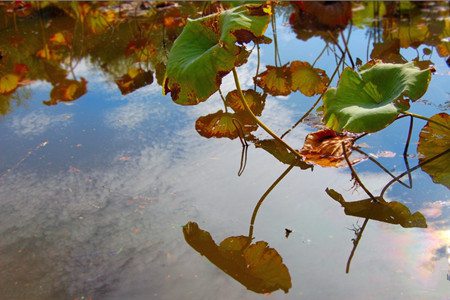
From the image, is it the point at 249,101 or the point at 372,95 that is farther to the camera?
the point at 249,101

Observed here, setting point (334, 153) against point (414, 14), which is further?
point (414, 14)

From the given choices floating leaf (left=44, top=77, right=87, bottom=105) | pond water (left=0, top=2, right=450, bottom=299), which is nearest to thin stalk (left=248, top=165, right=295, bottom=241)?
pond water (left=0, top=2, right=450, bottom=299)

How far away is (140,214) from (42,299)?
42 cm

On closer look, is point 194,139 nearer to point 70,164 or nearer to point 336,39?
point 70,164

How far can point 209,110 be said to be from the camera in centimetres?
239

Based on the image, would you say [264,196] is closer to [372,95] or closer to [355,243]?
[355,243]

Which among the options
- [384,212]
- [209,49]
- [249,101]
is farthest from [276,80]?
[384,212]

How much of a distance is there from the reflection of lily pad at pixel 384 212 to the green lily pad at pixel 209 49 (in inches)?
21.3

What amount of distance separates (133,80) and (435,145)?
5.27 feet

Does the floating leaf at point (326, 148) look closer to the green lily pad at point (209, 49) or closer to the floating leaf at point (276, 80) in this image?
the green lily pad at point (209, 49)

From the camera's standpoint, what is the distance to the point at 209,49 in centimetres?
165

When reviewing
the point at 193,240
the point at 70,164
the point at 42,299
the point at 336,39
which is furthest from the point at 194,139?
the point at 336,39

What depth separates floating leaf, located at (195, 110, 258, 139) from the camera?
2.16 metres

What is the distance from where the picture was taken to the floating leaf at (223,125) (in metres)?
2.16
